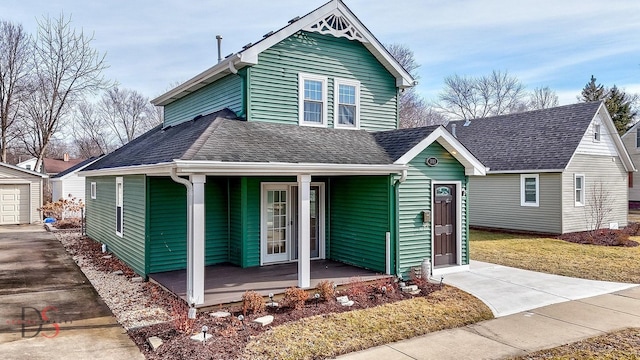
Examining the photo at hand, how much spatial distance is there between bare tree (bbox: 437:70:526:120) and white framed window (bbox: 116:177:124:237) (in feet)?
138

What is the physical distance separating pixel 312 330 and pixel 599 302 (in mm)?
5790

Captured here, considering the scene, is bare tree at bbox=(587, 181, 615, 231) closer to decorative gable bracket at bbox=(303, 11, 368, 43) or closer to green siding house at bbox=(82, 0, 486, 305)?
green siding house at bbox=(82, 0, 486, 305)

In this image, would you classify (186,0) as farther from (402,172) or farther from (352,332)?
(352,332)

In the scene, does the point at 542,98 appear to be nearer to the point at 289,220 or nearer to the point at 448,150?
the point at 448,150

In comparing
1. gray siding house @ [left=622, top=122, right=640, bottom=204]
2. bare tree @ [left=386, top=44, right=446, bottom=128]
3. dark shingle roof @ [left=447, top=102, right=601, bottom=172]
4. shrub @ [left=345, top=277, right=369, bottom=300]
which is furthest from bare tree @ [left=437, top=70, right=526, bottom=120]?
shrub @ [left=345, top=277, right=369, bottom=300]

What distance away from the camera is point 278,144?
9000 mm

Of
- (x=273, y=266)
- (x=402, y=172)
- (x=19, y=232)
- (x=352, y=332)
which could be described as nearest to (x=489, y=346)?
(x=352, y=332)

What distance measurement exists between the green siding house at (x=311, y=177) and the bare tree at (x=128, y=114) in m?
39.2

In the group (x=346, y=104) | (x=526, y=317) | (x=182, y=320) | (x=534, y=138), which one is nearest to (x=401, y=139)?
(x=346, y=104)

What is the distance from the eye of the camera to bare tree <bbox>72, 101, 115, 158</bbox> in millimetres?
45875

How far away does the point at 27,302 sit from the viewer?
7.97 m

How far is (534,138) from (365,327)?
15986 millimetres

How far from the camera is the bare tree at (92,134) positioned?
151 ft

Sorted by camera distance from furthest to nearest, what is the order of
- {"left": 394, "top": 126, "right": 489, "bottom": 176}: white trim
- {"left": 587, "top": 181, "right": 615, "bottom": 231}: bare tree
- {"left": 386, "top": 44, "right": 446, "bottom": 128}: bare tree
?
{"left": 386, "top": 44, "right": 446, "bottom": 128}: bare tree < {"left": 587, "top": 181, "right": 615, "bottom": 231}: bare tree < {"left": 394, "top": 126, "right": 489, "bottom": 176}: white trim
